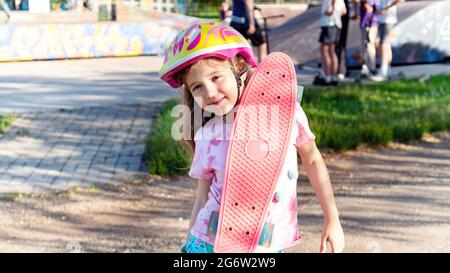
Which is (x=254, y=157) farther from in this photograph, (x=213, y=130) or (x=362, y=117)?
(x=362, y=117)

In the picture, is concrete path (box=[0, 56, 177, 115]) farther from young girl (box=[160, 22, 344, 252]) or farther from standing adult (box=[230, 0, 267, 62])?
young girl (box=[160, 22, 344, 252])

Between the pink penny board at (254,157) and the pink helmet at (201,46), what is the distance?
0.13 metres

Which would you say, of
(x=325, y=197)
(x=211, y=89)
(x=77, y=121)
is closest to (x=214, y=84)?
(x=211, y=89)

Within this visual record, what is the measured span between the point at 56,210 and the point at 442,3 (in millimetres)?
8949

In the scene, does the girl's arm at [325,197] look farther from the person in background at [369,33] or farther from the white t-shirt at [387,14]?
the person in background at [369,33]

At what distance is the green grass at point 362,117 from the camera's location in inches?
244

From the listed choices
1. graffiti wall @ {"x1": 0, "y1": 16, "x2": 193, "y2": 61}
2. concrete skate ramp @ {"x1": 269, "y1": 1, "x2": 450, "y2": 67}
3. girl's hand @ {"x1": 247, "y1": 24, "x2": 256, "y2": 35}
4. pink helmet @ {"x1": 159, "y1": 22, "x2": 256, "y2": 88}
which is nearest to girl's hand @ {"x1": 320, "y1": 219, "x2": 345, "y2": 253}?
pink helmet @ {"x1": 159, "y1": 22, "x2": 256, "y2": 88}

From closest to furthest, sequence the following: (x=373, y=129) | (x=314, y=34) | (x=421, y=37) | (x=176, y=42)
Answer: (x=176, y=42), (x=373, y=129), (x=421, y=37), (x=314, y=34)

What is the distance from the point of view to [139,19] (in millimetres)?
17156

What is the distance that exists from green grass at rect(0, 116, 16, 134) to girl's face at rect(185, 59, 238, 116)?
558 centimetres

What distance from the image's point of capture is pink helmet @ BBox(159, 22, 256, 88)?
7.29ft

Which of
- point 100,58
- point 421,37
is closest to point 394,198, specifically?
point 421,37

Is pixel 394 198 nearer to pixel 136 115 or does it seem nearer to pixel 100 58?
pixel 136 115

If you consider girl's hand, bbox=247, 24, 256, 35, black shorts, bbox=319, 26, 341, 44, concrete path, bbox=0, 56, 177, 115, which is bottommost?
concrete path, bbox=0, 56, 177, 115
